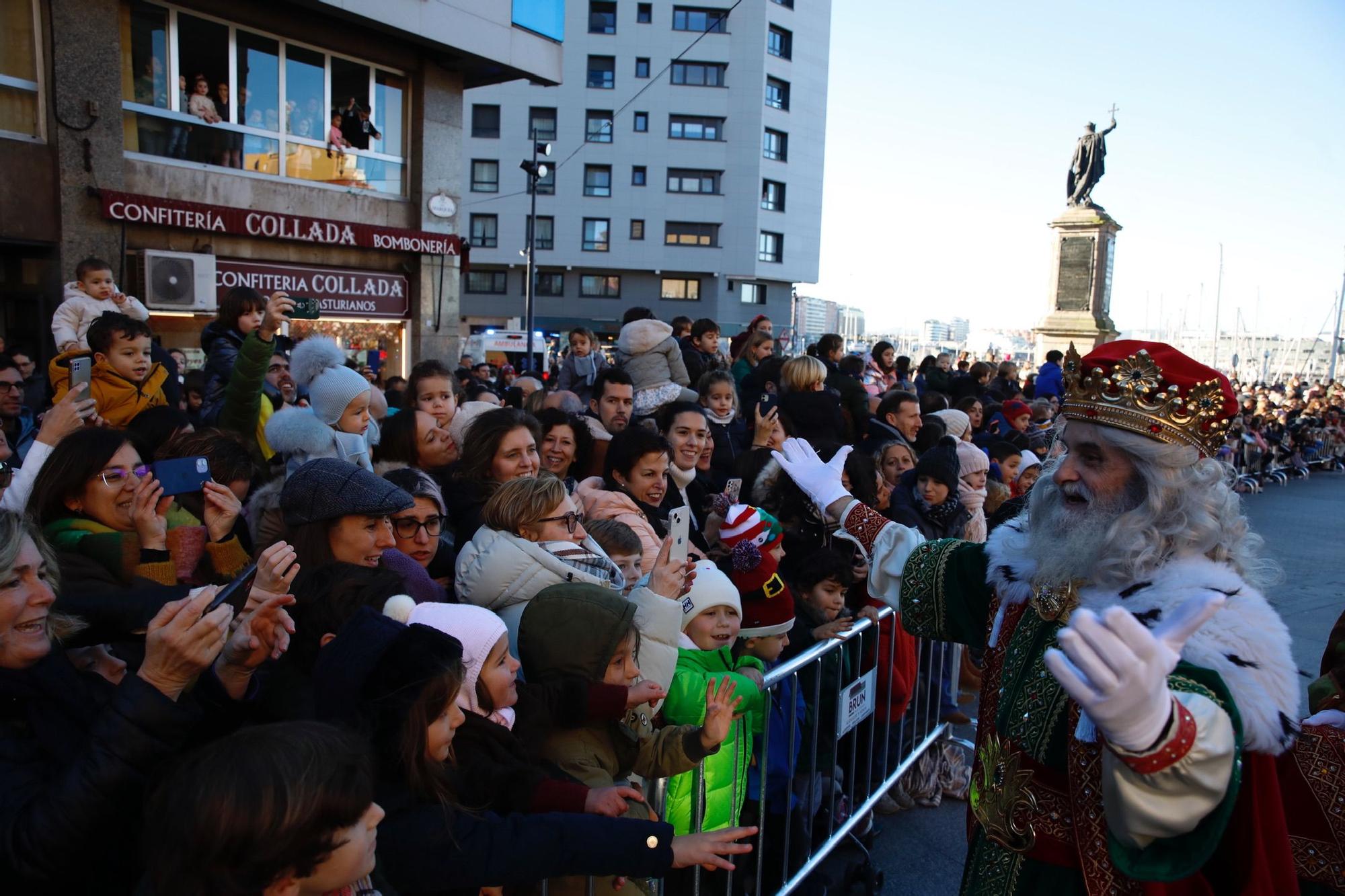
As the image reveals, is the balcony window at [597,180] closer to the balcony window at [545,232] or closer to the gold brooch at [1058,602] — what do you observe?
the balcony window at [545,232]

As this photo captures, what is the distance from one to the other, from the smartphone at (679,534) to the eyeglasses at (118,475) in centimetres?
180

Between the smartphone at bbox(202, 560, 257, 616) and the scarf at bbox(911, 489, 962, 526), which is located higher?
the smartphone at bbox(202, 560, 257, 616)

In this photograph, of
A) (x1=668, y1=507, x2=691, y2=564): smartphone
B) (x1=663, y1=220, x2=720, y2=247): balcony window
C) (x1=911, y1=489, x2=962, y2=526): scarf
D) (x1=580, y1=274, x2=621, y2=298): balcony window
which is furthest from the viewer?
(x1=580, y1=274, x2=621, y2=298): balcony window

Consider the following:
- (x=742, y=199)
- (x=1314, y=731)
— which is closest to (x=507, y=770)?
(x=1314, y=731)

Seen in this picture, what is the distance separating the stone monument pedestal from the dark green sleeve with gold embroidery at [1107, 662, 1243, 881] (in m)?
21.9

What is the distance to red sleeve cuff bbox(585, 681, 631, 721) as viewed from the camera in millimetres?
2471

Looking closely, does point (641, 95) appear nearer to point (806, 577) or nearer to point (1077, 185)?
point (1077, 185)

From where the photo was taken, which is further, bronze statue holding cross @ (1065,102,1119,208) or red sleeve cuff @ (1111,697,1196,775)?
bronze statue holding cross @ (1065,102,1119,208)


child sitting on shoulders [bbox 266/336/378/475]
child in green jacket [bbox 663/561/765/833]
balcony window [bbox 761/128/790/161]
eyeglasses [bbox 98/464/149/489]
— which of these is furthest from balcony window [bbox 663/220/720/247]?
eyeglasses [bbox 98/464/149/489]

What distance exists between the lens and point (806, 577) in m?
4.21

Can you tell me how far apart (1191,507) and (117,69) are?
460 inches

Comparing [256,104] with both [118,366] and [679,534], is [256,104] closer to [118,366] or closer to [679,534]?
[118,366]

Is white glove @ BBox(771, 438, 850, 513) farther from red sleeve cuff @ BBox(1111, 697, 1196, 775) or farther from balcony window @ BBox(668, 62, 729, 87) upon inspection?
balcony window @ BBox(668, 62, 729, 87)

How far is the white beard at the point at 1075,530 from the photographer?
2156 mm
